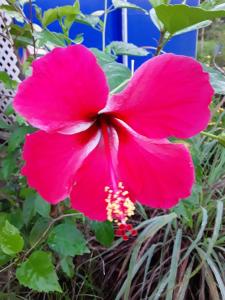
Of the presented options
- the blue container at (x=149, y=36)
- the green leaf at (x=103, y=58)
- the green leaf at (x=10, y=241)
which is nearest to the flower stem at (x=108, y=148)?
the green leaf at (x=103, y=58)

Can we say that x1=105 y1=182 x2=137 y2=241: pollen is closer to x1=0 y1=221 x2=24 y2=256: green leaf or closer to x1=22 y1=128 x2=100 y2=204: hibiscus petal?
x1=22 y1=128 x2=100 y2=204: hibiscus petal

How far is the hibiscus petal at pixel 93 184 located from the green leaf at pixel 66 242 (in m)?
0.30

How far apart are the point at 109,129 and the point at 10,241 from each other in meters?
0.29

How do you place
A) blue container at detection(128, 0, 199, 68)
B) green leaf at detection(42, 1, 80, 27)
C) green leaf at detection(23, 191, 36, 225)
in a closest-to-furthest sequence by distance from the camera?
green leaf at detection(42, 1, 80, 27)
green leaf at detection(23, 191, 36, 225)
blue container at detection(128, 0, 199, 68)

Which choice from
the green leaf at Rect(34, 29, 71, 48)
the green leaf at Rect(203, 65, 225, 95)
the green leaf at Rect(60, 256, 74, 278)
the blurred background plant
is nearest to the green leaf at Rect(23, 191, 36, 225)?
the blurred background plant

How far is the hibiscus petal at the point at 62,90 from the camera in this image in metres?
0.51

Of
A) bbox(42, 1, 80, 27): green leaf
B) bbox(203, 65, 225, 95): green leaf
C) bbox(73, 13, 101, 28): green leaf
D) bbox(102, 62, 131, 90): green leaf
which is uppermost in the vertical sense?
bbox(42, 1, 80, 27): green leaf

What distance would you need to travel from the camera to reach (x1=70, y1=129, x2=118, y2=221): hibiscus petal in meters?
0.64

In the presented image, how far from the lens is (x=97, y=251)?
141 cm

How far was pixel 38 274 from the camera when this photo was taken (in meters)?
0.80

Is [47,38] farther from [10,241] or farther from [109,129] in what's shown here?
[10,241]

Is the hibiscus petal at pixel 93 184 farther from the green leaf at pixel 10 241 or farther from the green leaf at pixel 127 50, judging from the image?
the green leaf at pixel 127 50

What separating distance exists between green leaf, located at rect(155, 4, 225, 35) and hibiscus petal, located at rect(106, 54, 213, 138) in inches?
4.8

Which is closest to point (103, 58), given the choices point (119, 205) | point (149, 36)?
point (119, 205)
